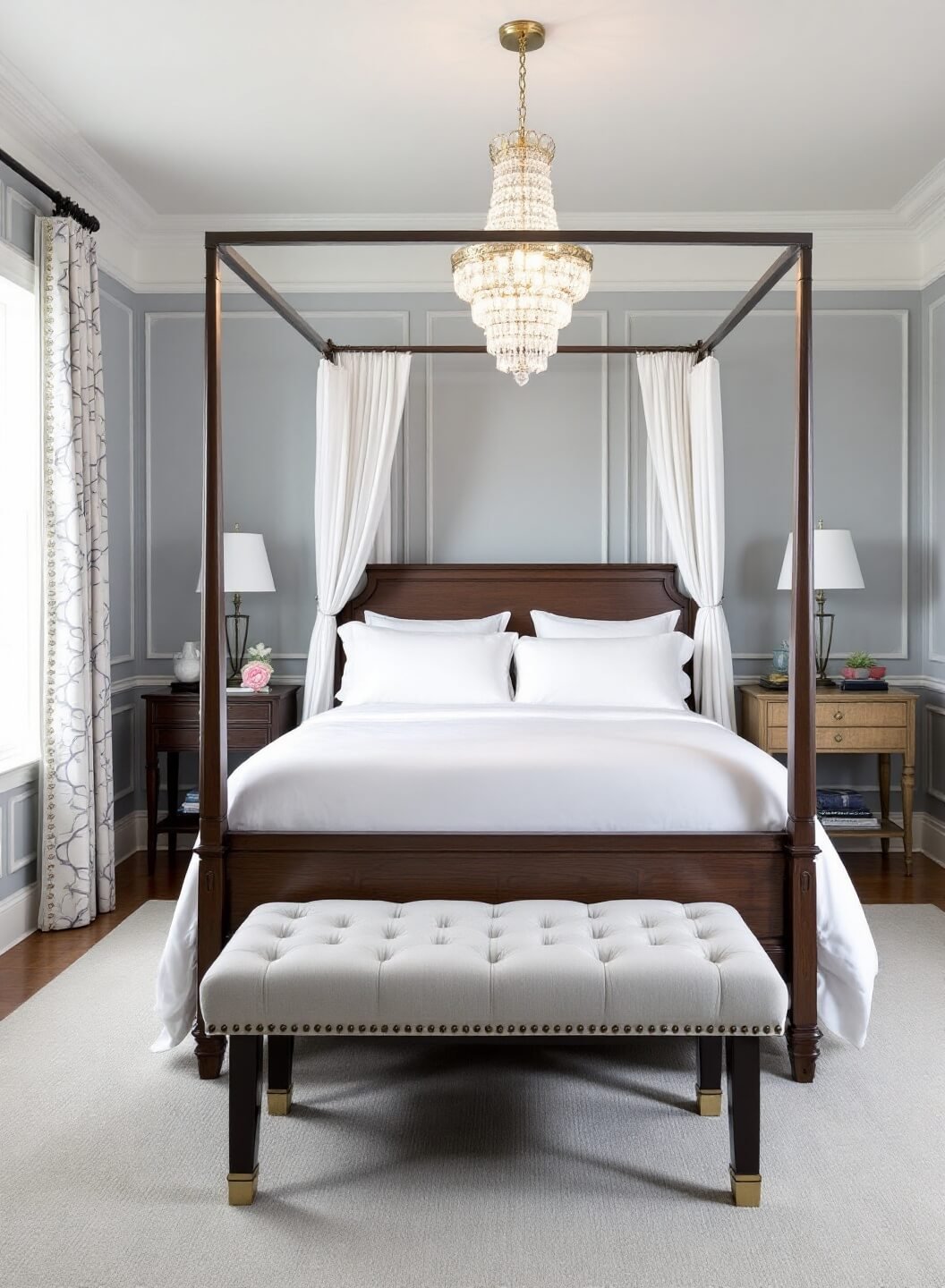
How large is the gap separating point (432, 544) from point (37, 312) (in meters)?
2.12

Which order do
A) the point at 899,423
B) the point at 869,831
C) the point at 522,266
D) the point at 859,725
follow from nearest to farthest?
1. the point at 522,266
2. the point at 859,725
3. the point at 869,831
4. the point at 899,423

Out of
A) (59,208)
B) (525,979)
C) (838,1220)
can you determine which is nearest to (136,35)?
(59,208)

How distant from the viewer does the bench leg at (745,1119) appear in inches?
87.2

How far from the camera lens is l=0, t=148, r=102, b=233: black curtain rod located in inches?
150

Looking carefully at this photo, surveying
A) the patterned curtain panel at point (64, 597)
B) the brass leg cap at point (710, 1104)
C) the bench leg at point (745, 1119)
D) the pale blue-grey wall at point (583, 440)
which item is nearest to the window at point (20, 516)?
the patterned curtain panel at point (64, 597)

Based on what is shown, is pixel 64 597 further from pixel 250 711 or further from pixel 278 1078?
pixel 278 1078

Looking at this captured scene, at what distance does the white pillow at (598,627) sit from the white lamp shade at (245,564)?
1308 millimetres

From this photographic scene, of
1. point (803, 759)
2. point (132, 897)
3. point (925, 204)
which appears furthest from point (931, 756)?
point (132, 897)

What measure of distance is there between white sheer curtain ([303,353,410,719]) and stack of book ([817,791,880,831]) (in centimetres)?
239

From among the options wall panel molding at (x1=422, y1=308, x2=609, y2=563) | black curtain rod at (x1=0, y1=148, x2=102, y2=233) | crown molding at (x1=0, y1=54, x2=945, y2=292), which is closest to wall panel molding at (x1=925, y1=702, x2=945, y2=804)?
wall panel molding at (x1=422, y1=308, x2=609, y2=563)

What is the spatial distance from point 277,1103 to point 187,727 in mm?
2506

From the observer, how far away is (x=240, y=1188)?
7.36 ft

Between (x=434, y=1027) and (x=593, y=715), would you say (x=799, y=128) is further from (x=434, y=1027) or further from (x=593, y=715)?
(x=434, y=1027)

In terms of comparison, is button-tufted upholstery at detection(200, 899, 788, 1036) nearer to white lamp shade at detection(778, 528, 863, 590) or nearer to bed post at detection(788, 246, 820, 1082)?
bed post at detection(788, 246, 820, 1082)
